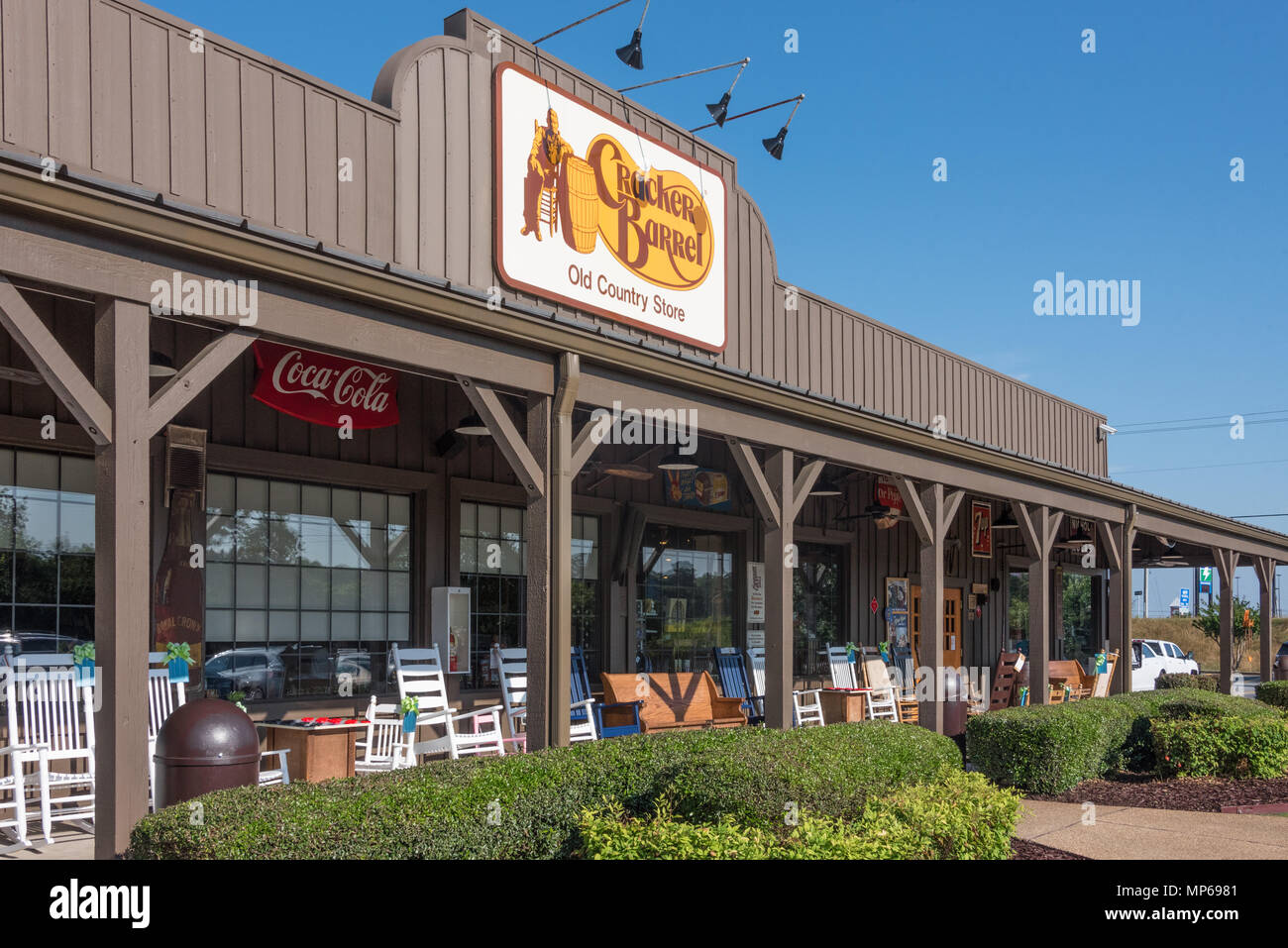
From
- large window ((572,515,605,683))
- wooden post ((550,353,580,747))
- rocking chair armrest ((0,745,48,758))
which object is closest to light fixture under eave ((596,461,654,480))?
large window ((572,515,605,683))

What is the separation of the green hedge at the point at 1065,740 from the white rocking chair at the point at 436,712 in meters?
3.85

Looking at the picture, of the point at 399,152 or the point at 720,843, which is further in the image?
the point at 399,152

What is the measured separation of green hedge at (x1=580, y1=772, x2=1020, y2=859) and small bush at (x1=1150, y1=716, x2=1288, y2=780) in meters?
4.60

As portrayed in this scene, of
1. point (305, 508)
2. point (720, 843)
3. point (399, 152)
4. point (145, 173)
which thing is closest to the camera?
point (720, 843)

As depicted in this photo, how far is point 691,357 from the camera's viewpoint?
8.31 meters

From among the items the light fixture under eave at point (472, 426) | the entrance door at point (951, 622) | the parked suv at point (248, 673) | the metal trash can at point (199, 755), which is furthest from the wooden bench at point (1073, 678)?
the metal trash can at point (199, 755)

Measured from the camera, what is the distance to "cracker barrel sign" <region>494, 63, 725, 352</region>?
26.0ft

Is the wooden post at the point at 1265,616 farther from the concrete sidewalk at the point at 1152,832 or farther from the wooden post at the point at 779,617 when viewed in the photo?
the wooden post at the point at 779,617

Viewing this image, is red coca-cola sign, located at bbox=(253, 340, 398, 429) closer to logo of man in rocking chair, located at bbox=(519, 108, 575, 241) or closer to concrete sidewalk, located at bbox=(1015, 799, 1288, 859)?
logo of man in rocking chair, located at bbox=(519, 108, 575, 241)

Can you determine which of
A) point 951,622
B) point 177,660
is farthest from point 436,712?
point 951,622
